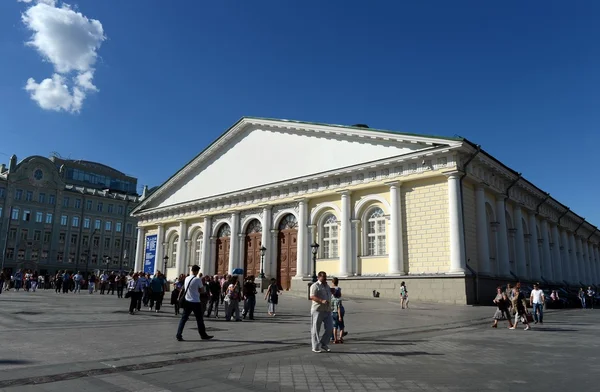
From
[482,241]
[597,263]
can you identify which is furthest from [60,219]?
[597,263]

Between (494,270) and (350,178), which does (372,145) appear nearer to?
(350,178)

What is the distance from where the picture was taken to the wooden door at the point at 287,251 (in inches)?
1336

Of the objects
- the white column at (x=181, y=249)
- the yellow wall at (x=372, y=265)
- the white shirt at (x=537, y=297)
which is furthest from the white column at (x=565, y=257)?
the white column at (x=181, y=249)

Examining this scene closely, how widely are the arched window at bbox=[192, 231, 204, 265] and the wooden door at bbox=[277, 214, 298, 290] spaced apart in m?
10.3

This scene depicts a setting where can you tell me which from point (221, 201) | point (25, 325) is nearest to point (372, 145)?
point (221, 201)

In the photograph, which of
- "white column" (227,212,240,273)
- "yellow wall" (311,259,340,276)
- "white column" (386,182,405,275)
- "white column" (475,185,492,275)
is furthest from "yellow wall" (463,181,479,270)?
"white column" (227,212,240,273)

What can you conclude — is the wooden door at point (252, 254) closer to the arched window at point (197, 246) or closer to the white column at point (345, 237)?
the arched window at point (197, 246)

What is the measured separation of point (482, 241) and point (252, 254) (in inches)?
723

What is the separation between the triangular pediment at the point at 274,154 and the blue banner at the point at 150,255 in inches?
150

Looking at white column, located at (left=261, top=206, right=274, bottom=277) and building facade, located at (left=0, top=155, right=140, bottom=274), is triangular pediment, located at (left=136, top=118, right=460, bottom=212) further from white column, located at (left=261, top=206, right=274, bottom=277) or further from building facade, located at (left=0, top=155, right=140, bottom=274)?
building facade, located at (left=0, top=155, right=140, bottom=274)

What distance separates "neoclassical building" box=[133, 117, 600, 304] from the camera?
26.0 m

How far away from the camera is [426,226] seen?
26547mm

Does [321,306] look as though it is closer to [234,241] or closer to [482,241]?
[482,241]

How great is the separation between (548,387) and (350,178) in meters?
24.8
